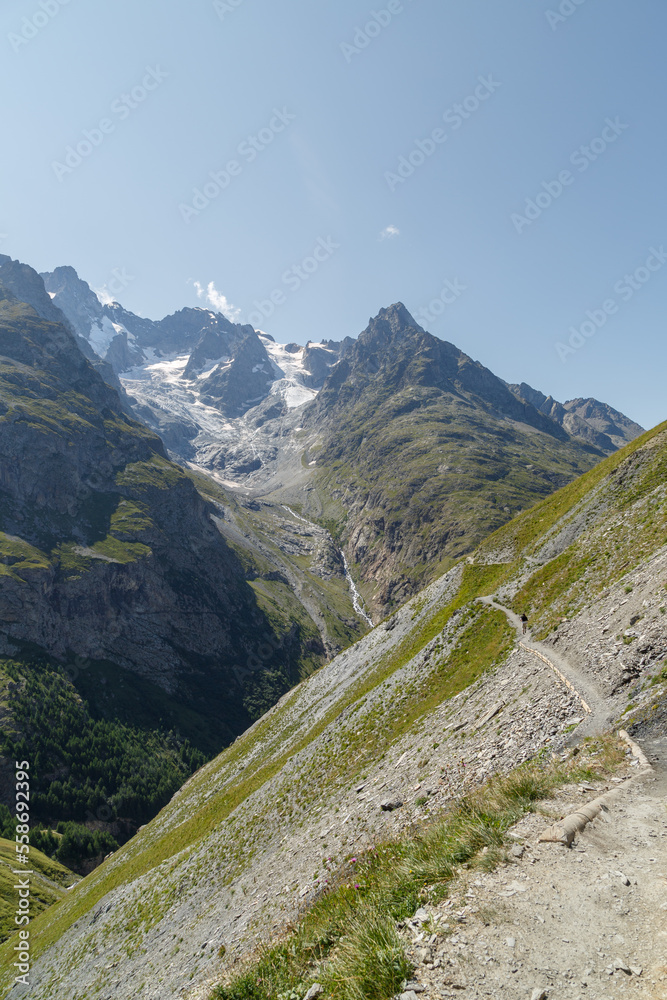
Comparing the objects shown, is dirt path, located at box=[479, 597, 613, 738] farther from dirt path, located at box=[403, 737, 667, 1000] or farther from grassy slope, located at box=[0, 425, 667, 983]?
dirt path, located at box=[403, 737, 667, 1000]

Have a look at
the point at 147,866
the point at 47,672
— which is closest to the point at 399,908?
the point at 147,866

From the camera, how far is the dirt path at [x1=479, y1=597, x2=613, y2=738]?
16.9m

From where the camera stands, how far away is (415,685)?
36.4 meters

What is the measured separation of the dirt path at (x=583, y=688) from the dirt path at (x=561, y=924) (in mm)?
6435

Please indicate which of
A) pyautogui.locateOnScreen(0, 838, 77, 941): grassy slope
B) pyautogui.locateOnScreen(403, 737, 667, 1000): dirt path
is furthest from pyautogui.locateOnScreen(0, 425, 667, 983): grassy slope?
pyautogui.locateOnScreen(403, 737, 667, 1000): dirt path

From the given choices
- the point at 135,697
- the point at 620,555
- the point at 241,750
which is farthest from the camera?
the point at 135,697

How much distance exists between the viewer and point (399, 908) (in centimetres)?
927

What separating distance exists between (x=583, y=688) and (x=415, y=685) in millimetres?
18551

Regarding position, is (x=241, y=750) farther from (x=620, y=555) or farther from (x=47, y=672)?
(x=47, y=672)

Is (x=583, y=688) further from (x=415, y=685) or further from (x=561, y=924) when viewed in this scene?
(x=415, y=685)

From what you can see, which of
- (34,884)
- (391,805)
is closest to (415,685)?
(391,805)

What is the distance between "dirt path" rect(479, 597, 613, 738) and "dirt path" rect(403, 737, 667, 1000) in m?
6.44

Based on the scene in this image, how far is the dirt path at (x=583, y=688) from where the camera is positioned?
55.3ft

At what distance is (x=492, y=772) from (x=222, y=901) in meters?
22.0
